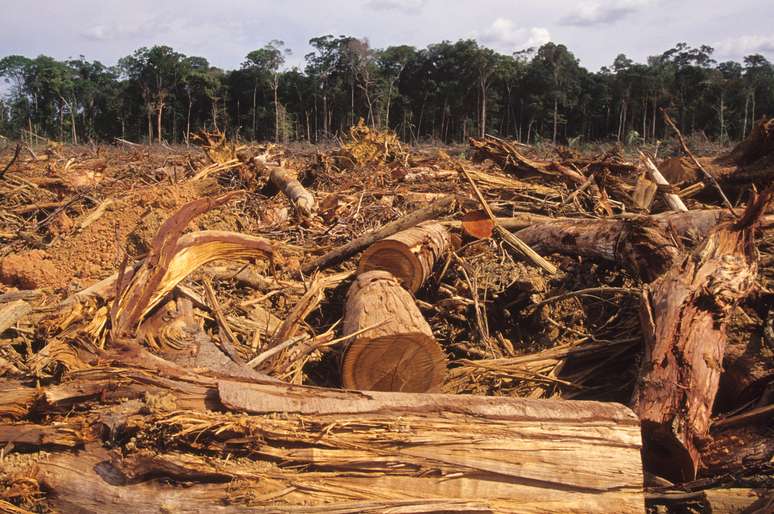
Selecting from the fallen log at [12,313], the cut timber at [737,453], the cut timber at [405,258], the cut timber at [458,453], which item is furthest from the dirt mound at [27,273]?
the cut timber at [737,453]

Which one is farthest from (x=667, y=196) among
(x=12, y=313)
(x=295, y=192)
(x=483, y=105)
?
(x=483, y=105)

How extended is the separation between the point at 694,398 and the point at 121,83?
54.5 m

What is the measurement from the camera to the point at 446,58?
160ft

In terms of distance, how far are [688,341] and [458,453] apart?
138 centimetres

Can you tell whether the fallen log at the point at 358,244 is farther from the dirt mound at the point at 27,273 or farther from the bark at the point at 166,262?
the dirt mound at the point at 27,273

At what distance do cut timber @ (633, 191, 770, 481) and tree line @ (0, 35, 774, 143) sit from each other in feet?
134

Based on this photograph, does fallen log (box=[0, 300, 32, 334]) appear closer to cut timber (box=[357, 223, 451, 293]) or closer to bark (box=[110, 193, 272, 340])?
bark (box=[110, 193, 272, 340])

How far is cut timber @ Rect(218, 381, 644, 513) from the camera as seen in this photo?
1936mm

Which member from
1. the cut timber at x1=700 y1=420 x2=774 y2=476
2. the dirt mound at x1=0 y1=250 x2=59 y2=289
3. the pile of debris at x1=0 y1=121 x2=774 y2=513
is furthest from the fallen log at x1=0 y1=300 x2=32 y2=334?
the cut timber at x1=700 y1=420 x2=774 y2=476

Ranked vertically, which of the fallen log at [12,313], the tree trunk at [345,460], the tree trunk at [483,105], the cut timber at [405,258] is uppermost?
the tree trunk at [483,105]

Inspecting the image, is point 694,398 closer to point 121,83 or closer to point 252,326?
point 252,326

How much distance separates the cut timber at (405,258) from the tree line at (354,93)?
3988cm

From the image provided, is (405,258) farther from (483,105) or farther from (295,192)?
(483,105)

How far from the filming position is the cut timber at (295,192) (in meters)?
6.41
